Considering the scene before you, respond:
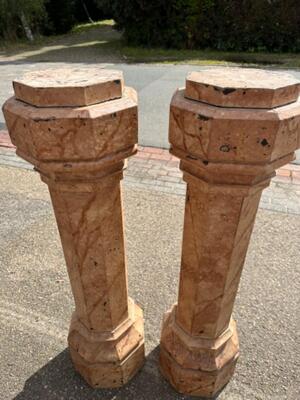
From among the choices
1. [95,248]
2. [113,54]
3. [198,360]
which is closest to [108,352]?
[198,360]

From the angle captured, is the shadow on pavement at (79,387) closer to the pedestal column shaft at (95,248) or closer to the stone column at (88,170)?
the stone column at (88,170)

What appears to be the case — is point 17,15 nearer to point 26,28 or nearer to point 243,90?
point 26,28

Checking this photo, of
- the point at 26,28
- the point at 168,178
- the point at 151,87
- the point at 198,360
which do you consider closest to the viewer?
the point at 198,360

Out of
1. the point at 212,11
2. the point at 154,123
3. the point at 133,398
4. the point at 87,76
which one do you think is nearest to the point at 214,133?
the point at 87,76

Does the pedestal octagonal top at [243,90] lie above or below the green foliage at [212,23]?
above

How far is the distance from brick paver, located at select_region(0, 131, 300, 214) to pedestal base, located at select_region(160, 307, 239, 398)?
1.89 metres

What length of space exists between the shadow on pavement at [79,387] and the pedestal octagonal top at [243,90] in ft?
5.18

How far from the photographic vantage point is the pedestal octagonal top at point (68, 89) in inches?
40.9

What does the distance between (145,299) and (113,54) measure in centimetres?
1135

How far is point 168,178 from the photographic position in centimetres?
393

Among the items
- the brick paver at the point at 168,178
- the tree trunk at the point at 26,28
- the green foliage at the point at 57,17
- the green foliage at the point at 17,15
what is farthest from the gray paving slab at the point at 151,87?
the green foliage at the point at 57,17

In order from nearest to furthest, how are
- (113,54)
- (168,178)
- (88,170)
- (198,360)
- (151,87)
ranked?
1. (88,170)
2. (198,360)
3. (168,178)
4. (151,87)
5. (113,54)

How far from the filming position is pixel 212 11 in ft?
37.6

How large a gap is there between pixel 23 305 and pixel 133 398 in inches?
40.9
